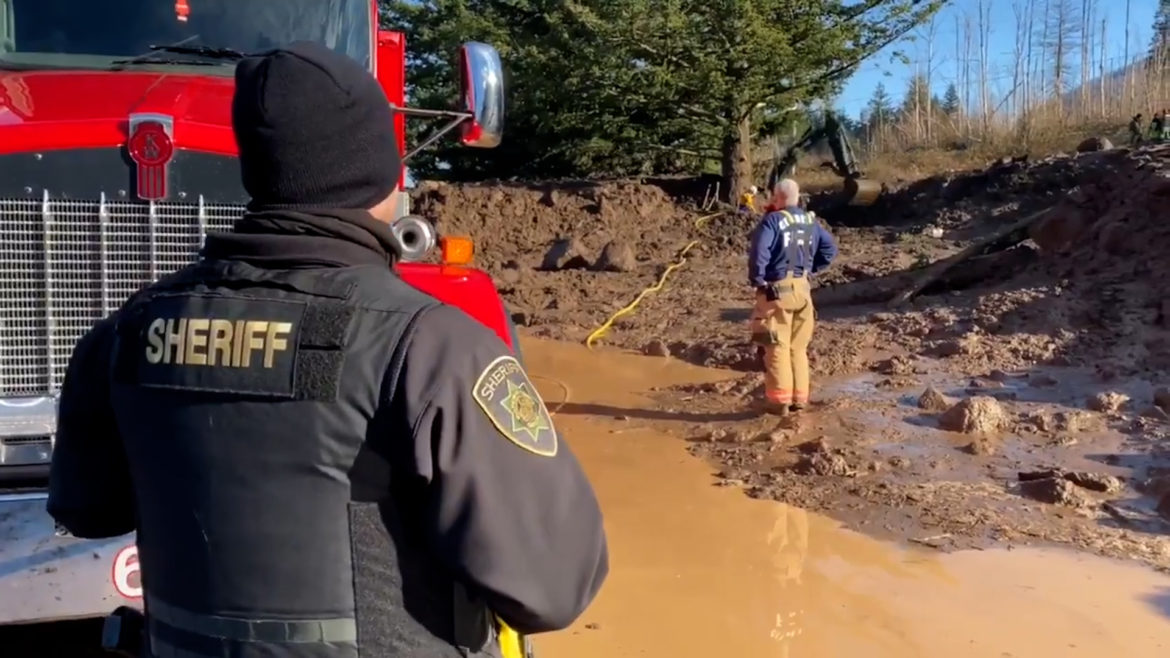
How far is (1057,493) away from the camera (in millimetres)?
6305

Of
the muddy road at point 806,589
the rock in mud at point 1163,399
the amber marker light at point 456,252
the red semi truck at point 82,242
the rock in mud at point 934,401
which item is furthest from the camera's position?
the rock in mud at point 934,401

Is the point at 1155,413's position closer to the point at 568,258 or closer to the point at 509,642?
the point at 509,642

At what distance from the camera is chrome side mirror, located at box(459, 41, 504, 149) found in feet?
14.4

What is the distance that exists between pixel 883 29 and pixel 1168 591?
14.5 meters

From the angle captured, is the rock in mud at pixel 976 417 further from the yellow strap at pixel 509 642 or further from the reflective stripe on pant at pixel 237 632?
the reflective stripe on pant at pixel 237 632

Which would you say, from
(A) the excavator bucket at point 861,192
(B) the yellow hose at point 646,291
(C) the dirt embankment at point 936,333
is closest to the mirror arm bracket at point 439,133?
(C) the dirt embankment at point 936,333

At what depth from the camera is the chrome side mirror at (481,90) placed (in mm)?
4402

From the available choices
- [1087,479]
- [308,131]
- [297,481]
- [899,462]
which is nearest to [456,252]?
[308,131]

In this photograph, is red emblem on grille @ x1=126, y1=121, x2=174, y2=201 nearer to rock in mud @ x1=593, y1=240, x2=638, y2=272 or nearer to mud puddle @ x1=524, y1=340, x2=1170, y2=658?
mud puddle @ x1=524, y1=340, x2=1170, y2=658

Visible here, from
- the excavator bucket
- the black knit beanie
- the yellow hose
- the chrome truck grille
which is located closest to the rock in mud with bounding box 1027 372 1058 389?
the yellow hose

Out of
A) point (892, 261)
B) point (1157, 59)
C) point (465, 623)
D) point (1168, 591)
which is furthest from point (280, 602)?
point (1157, 59)

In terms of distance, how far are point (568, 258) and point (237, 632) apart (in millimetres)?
14298

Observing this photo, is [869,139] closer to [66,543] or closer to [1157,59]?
[1157,59]

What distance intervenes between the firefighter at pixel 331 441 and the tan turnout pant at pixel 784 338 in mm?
6656
